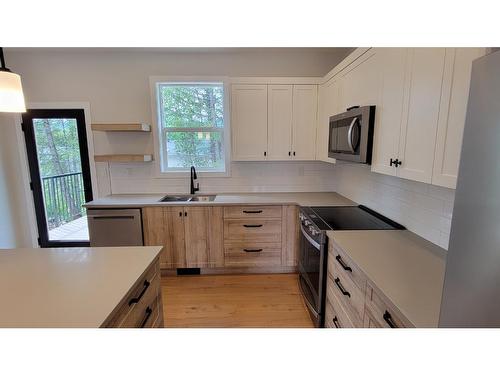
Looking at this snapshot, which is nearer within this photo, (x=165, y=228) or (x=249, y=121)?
(x=165, y=228)

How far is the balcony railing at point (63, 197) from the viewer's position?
10.8ft

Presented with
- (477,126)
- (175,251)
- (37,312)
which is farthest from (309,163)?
(37,312)

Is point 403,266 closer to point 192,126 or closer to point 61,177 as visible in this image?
point 192,126

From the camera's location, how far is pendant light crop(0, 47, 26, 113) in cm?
109

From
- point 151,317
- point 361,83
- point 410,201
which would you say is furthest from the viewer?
point 361,83

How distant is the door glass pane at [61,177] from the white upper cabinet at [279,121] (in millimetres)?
2550

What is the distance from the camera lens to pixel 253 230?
283cm

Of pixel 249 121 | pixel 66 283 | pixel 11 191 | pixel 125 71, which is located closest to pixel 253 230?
pixel 249 121

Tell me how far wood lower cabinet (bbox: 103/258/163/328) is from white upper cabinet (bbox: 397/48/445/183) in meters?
1.55

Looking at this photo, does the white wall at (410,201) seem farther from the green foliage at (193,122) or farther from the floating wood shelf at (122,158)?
the floating wood shelf at (122,158)

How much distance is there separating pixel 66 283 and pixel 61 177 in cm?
283

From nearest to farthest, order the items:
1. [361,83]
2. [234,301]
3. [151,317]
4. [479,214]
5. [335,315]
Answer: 1. [479,214]
2. [151,317]
3. [335,315]
4. [361,83]
5. [234,301]

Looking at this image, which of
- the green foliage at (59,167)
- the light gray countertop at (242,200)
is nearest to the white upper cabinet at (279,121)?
the light gray countertop at (242,200)
